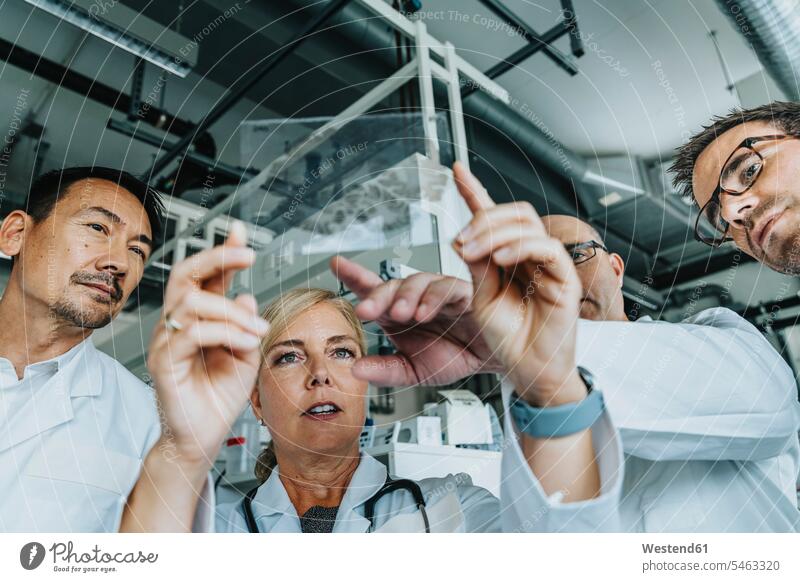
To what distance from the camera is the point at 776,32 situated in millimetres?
800

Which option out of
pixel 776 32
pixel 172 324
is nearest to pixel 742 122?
pixel 776 32

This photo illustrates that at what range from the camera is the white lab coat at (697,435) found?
620mm

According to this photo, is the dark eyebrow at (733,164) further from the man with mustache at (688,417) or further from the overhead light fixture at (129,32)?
the overhead light fixture at (129,32)

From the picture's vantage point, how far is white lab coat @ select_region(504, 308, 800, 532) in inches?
24.4

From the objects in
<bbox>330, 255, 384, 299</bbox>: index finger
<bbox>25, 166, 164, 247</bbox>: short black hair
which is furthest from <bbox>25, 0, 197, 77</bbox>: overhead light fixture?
<bbox>330, 255, 384, 299</bbox>: index finger

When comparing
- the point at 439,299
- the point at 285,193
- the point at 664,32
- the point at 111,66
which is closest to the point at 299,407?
the point at 439,299

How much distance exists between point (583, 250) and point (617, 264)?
0.06 metres

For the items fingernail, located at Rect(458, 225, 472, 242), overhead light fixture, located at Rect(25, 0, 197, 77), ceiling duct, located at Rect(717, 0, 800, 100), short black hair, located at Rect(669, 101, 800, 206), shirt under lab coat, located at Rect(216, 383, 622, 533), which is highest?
overhead light fixture, located at Rect(25, 0, 197, 77)

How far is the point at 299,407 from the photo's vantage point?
0.66 meters

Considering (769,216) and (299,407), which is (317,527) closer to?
(299,407)

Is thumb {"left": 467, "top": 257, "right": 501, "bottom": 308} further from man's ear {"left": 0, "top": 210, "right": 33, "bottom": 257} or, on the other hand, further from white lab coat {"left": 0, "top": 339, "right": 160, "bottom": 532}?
man's ear {"left": 0, "top": 210, "right": 33, "bottom": 257}

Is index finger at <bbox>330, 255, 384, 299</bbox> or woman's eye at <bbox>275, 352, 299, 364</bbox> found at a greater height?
woman's eye at <bbox>275, 352, 299, 364</bbox>

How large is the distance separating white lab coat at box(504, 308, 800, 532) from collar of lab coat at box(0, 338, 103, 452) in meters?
0.58

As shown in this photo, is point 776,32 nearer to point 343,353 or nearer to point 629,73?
point 629,73
